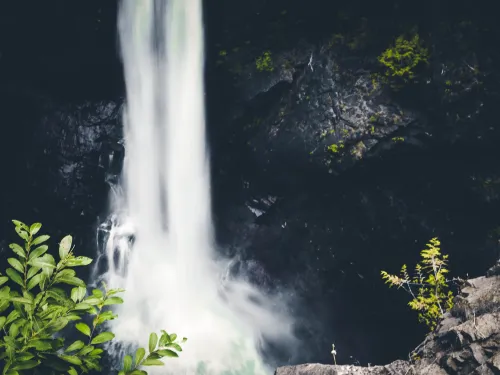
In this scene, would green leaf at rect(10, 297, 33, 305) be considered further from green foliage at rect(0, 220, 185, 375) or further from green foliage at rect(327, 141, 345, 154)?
green foliage at rect(327, 141, 345, 154)

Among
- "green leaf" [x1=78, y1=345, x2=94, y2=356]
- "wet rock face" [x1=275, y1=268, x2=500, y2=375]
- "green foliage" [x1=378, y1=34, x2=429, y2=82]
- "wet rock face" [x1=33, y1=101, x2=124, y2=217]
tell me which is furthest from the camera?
"wet rock face" [x1=33, y1=101, x2=124, y2=217]

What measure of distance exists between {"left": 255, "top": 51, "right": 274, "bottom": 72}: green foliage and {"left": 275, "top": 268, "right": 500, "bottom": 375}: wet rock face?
5303 mm

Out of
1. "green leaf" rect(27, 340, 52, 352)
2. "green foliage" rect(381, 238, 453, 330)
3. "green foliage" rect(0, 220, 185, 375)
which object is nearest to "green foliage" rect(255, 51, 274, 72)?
"green foliage" rect(381, 238, 453, 330)

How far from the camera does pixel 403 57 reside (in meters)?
7.32

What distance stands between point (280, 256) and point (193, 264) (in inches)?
74.4

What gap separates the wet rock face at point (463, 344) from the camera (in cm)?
347

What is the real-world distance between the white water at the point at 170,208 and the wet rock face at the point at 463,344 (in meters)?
3.62

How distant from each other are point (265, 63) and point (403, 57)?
101 inches

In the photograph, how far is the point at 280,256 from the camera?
8422 mm

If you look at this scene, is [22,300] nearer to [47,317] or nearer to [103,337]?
[47,317]

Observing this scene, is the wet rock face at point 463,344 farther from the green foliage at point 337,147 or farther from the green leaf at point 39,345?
the green foliage at point 337,147

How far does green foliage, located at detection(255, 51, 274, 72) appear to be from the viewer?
812 centimetres

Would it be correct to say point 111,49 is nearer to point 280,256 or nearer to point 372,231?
point 280,256

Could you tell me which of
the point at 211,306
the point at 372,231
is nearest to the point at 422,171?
the point at 372,231
